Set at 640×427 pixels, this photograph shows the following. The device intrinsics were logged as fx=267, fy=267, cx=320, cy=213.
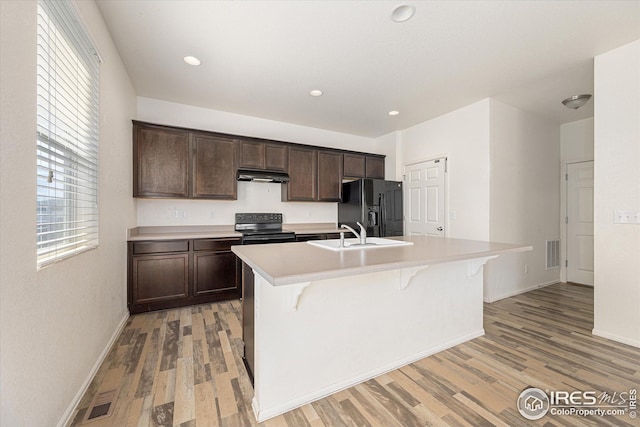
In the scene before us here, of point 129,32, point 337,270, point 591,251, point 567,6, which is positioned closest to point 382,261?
point 337,270

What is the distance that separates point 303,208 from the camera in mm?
4621

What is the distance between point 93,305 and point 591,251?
628 cm

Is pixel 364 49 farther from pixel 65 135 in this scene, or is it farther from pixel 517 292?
pixel 517 292

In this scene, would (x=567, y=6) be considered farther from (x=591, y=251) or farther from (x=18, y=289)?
(x=591, y=251)

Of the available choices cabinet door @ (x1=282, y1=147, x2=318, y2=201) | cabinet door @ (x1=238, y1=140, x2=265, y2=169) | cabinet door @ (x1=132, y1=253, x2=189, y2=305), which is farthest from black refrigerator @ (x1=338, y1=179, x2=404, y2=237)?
cabinet door @ (x1=132, y1=253, x2=189, y2=305)

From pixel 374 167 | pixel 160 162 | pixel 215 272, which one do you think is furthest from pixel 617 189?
pixel 160 162

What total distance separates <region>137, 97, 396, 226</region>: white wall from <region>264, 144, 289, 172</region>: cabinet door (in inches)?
14.8

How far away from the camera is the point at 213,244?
3.36m

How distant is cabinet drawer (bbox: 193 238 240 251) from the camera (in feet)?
10.7

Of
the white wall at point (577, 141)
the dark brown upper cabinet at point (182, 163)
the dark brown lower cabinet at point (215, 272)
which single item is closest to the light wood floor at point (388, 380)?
the dark brown lower cabinet at point (215, 272)

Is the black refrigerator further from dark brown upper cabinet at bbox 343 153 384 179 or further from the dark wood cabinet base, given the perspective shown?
the dark wood cabinet base

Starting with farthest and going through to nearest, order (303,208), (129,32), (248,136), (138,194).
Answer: (303,208) → (248,136) → (138,194) → (129,32)

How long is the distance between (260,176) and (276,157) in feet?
1.35

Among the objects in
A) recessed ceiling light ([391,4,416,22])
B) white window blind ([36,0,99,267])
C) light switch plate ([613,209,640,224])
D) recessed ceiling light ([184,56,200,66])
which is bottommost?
Answer: light switch plate ([613,209,640,224])
